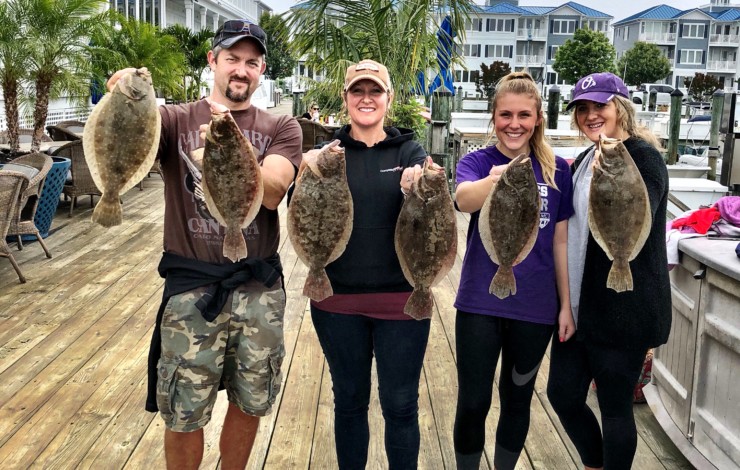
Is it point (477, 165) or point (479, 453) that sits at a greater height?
point (477, 165)

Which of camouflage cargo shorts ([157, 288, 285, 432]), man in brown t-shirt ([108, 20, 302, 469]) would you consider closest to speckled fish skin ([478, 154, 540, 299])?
man in brown t-shirt ([108, 20, 302, 469])

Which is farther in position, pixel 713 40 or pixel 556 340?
pixel 713 40

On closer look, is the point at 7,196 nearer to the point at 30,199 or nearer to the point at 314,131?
the point at 30,199

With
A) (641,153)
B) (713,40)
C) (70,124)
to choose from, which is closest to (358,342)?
(641,153)

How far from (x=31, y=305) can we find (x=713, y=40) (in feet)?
269

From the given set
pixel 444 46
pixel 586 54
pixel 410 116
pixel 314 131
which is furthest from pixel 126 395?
pixel 586 54

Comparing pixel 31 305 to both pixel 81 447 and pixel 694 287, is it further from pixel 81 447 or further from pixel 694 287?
pixel 694 287

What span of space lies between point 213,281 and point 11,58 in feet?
28.5

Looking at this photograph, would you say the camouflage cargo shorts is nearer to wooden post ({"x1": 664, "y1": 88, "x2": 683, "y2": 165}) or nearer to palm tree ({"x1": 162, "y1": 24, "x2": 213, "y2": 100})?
wooden post ({"x1": 664, "y1": 88, "x2": 683, "y2": 165})

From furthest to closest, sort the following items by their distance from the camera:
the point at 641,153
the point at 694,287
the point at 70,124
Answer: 1. the point at 70,124
2. the point at 694,287
3. the point at 641,153

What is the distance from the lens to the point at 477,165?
2.84 m

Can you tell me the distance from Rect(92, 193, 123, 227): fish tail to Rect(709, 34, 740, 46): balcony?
83.3m

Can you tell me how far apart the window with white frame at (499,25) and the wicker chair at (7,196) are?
72268mm

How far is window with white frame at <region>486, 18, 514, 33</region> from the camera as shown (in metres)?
73.4
